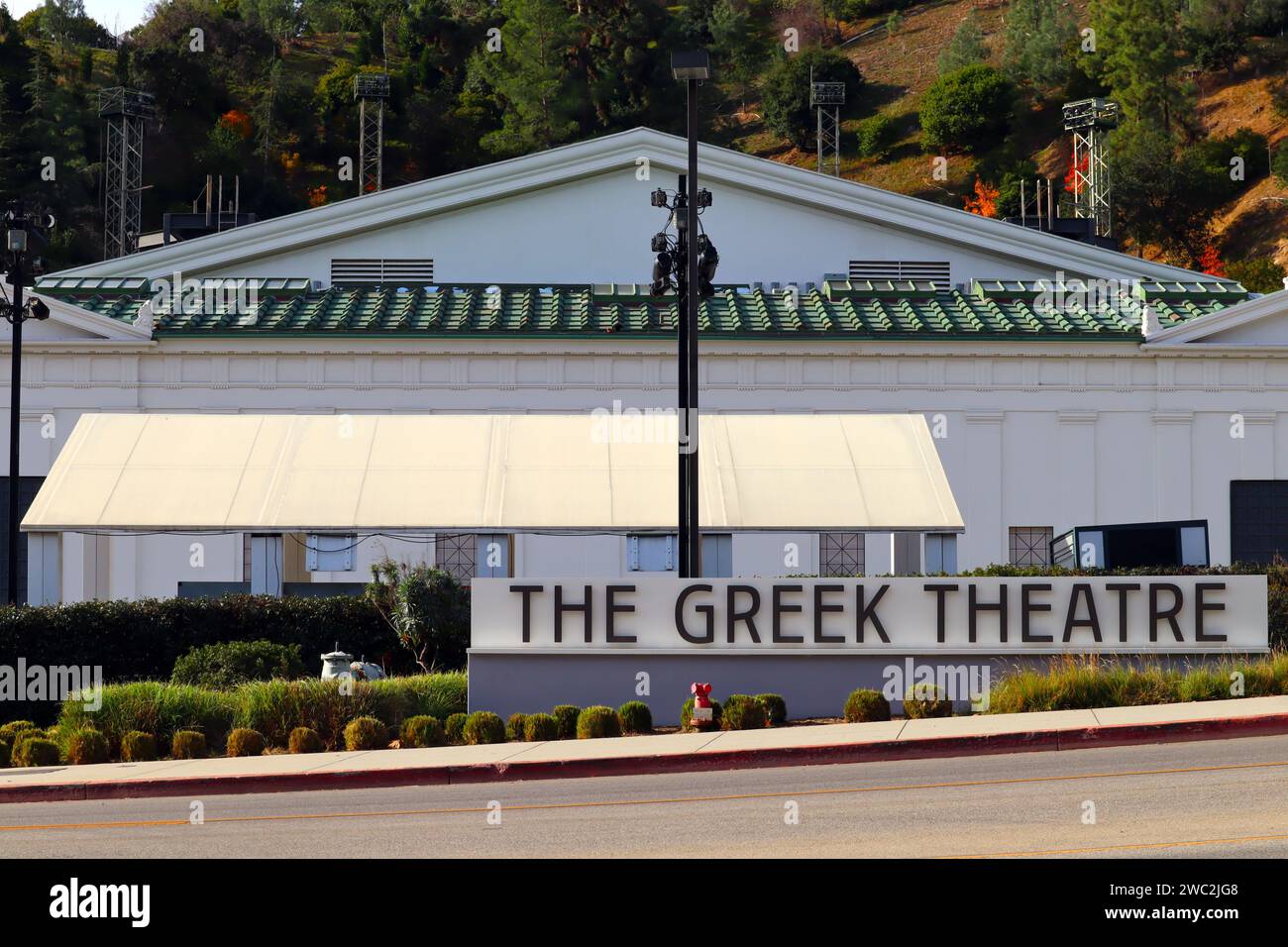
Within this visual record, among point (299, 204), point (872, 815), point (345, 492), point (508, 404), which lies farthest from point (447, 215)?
point (299, 204)

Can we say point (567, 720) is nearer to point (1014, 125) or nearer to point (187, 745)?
point (187, 745)

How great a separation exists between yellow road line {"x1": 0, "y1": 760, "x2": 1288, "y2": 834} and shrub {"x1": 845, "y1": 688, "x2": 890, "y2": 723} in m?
4.88

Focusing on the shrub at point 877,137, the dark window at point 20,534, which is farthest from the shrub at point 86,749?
the shrub at point 877,137

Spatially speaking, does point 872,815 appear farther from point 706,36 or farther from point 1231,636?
point 706,36

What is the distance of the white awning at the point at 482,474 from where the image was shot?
28.0 meters

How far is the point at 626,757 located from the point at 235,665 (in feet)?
27.8

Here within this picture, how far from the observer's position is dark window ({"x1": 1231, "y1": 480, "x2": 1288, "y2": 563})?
35.9 meters

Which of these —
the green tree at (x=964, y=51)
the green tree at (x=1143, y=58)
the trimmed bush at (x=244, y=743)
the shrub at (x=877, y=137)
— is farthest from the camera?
the green tree at (x=964, y=51)

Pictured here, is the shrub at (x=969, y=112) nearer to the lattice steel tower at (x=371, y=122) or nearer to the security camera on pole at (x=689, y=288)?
the lattice steel tower at (x=371, y=122)

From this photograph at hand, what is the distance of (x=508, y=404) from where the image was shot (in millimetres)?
36000

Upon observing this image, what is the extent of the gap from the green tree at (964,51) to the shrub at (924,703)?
107783mm

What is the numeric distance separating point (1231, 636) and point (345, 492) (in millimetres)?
14635

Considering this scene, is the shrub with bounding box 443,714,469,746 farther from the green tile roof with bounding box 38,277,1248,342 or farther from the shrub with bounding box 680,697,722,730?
the green tile roof with bounding box 38,277,1248,342

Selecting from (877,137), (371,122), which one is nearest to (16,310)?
(371,122)
